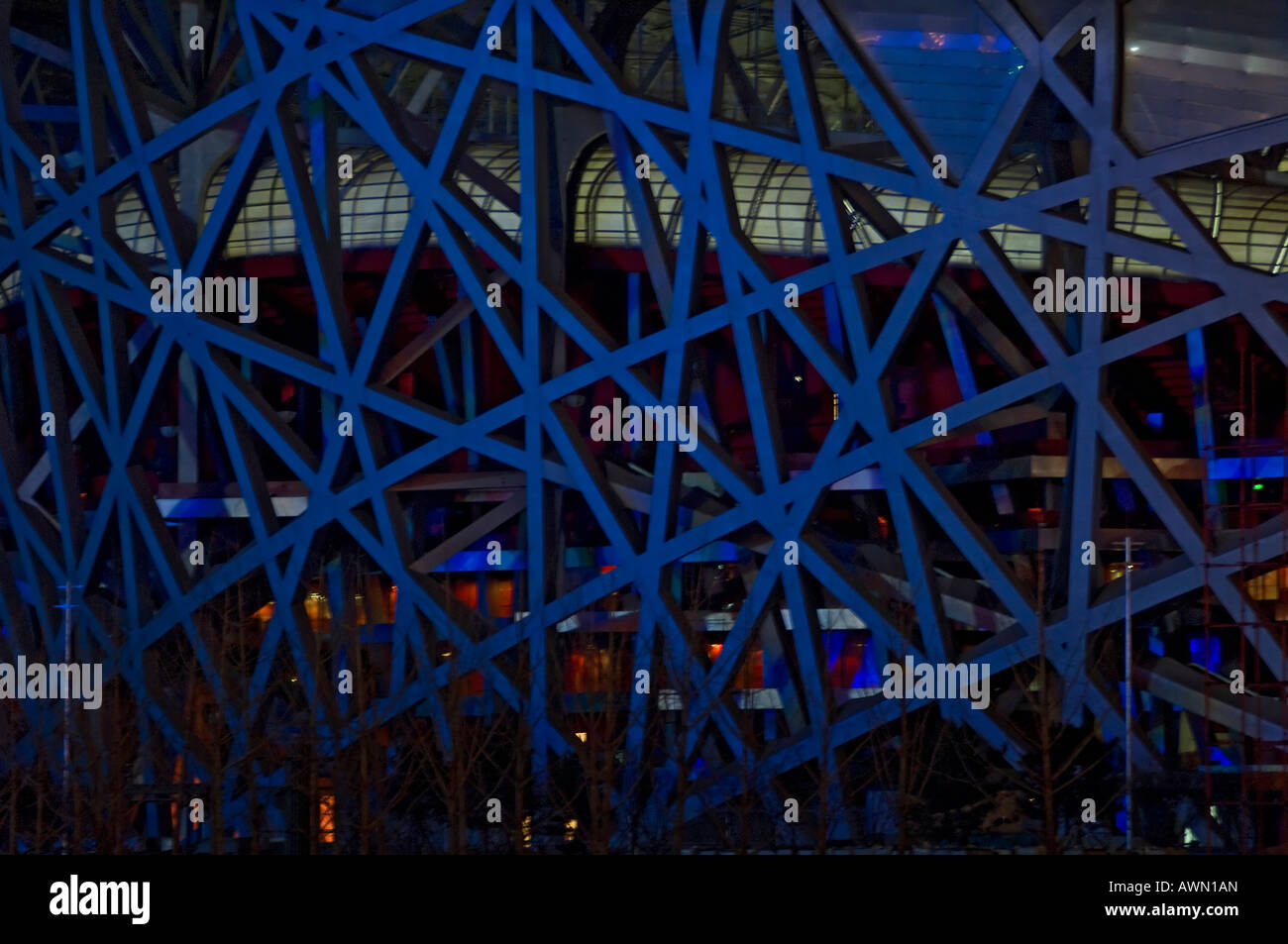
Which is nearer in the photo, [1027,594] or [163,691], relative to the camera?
[1027,594]

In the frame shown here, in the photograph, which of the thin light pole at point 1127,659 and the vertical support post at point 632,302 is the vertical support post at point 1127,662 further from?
the vertical support post at point 632,302

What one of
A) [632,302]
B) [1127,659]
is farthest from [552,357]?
[1127,659]

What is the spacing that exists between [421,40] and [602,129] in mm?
3454

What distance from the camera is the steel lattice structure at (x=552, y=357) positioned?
80.1 ft

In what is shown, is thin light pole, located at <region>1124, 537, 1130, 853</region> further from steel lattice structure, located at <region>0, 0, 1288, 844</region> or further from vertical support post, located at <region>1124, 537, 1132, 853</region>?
steel lattice structure, located at <region>0, 0, 1288, 844</region>

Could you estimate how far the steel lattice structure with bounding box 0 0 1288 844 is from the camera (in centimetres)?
2442

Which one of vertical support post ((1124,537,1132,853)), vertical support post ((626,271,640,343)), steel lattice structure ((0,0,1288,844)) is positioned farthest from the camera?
vertical support post ((626,271,640,343))

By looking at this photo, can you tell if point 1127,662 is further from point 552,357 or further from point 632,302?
point 632,302

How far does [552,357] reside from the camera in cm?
2800

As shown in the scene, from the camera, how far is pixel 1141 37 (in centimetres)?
2502

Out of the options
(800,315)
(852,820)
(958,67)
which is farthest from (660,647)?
(958,67)

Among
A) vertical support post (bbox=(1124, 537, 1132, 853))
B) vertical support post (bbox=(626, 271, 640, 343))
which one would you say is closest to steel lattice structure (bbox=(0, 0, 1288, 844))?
vertical support post (bbox=(1124, 537, 1132, 853))

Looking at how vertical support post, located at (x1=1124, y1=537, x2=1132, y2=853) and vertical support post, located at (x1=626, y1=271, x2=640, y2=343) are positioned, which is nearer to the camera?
vertical support post, located at (x1=1124, y1=537, x2=1132, y2=853)
